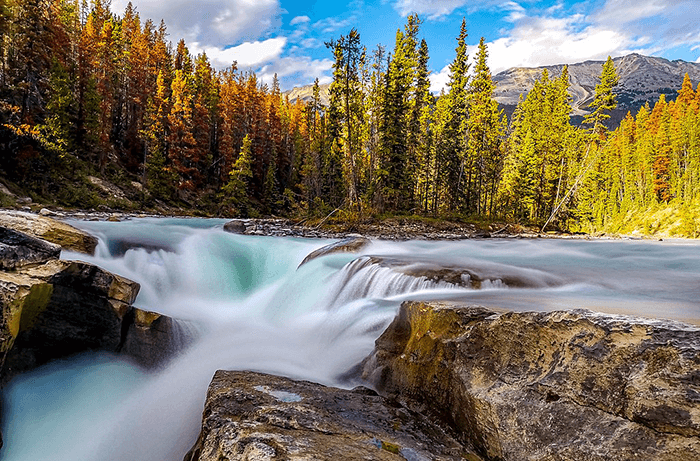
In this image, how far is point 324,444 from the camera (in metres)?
2.71

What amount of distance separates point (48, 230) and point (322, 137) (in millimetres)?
30347

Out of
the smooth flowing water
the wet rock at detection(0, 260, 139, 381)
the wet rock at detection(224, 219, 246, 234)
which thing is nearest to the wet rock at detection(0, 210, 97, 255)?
the smooth flowing water

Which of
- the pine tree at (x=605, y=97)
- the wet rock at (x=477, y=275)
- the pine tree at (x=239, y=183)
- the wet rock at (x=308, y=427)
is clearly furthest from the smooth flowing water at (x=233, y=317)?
the pine tree at (x=239, y=183)

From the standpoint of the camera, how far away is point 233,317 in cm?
816

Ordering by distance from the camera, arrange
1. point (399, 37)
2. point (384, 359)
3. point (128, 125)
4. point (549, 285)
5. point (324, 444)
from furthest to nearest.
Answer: point (128, 125)
point (399, 37)
point (549, 285)
point (384, 359)
point (324, 444)

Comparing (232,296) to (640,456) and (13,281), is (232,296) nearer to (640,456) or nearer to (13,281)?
(13,281)

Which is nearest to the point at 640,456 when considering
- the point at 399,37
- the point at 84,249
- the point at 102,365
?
the point at 102,365

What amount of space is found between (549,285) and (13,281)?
27.7 ft

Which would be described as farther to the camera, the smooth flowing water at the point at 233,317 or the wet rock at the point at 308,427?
the smooth flowing water at the point at 233,317

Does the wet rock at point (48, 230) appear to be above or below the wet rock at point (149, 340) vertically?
above

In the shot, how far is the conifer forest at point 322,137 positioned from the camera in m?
23.2

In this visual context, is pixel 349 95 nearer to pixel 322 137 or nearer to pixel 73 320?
pixel 322 137

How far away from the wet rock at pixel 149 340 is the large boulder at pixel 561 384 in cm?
416

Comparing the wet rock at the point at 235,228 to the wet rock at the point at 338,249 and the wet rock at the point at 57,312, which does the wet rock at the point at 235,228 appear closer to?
the wet rock at the point at 338,249
